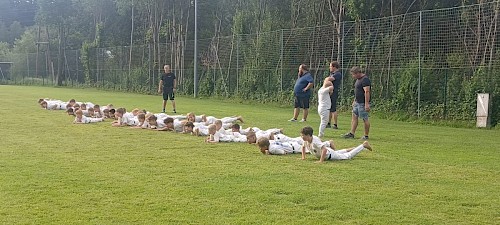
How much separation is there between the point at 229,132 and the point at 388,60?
11.2 meters

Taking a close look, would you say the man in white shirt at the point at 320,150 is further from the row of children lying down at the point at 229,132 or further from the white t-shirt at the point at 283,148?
the white t-shirt at the point at 283,148

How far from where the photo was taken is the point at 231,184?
23.4 ft

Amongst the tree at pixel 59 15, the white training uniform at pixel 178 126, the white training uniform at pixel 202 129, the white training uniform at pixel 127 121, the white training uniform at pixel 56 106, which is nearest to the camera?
the white training uniform at pixel 202 129

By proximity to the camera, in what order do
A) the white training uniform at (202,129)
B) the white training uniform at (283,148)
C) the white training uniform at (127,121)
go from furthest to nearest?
the white training uniform at (127,121)
the white training uniform at (202,129)
the white training uniform at (283,148)

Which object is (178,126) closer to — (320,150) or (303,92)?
(303,92)

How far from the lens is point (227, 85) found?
32.2 metres

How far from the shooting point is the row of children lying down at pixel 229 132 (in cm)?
934

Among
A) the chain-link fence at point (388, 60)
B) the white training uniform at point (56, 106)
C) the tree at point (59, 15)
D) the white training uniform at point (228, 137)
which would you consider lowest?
the white training uniform at point (228, 137)

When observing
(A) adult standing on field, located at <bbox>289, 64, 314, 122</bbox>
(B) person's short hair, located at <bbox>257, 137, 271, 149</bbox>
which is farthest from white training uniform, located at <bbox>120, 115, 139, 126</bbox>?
(B) person's short hair, located at <bbox>257, 137, 271, 149</bbox>

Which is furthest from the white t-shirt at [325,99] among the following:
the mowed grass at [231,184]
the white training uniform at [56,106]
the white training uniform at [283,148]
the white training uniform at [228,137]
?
the white training uniform at [56,106]

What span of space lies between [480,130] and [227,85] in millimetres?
17615

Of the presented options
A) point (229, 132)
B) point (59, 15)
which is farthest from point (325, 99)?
point (59, 15)

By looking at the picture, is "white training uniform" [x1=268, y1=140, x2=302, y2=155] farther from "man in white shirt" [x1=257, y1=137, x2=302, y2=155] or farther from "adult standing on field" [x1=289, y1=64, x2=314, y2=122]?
"adult standing on field" [x1=289, y1=64, x2=314, y2=122]

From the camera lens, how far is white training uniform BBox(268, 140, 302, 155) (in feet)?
32.4
